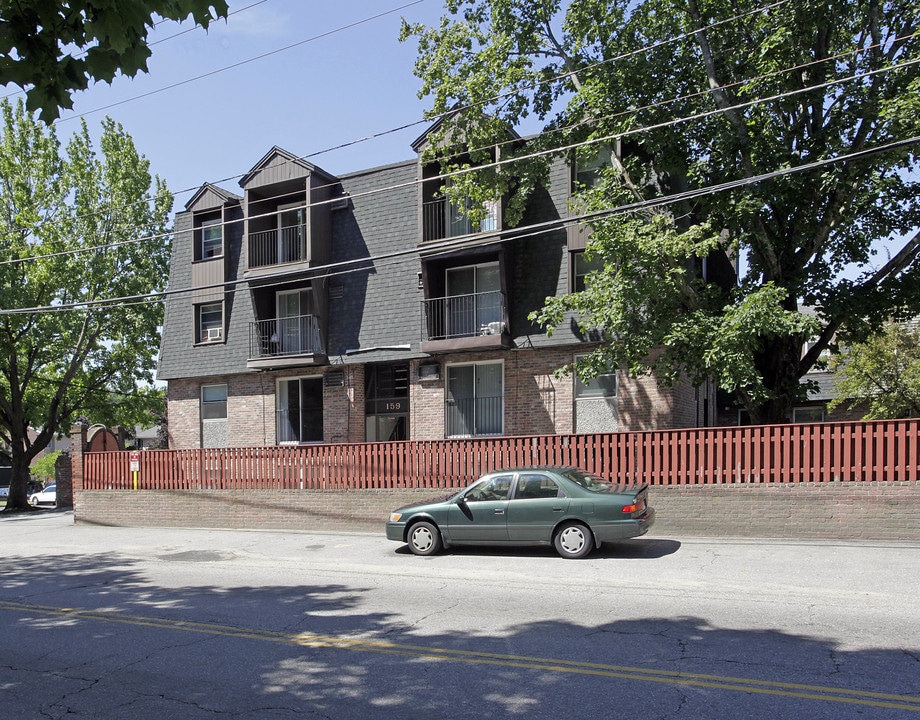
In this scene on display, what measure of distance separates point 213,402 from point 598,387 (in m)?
12.4

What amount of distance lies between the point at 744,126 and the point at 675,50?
8.39 ft

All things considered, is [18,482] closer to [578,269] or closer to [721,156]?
[578,269]

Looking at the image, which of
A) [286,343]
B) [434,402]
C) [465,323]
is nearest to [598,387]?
[465,323]

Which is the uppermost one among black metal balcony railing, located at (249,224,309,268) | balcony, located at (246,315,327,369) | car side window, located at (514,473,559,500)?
black metal balcony railing, located at (249,224,309,268)

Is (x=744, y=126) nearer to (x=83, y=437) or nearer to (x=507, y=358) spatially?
(x=507, y=358)

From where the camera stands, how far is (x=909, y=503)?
1244 centimetres

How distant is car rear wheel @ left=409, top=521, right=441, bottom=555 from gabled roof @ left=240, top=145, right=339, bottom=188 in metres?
12.7

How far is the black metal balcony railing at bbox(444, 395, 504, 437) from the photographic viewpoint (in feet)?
65.6

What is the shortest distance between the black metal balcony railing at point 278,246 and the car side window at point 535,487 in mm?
12070

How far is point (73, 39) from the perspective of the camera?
16.3ft

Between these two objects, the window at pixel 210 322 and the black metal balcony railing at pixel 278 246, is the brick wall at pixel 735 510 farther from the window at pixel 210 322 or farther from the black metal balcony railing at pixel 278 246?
the window at pixel 210 322

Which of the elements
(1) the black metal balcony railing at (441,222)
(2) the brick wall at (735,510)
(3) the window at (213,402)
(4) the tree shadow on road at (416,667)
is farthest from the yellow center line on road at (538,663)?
(3) the window at (213,402)

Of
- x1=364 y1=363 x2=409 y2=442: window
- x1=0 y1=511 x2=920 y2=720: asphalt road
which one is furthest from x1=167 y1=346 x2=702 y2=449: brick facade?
x1=0 y1=511 x2=920 y2=720: asphalt road

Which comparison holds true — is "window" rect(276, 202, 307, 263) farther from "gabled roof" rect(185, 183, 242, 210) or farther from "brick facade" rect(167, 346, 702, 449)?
"brick facade" rect(167, 346, 702, 449)
